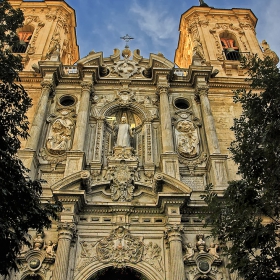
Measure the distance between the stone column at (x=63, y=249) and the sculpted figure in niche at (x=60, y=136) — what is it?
370 cm

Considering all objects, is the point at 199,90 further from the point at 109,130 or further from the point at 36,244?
the point at 36,244

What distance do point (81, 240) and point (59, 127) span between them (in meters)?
5.03

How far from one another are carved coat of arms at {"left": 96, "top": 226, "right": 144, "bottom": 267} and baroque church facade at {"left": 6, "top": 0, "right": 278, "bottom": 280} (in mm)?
29

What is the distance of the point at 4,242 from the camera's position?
694cm

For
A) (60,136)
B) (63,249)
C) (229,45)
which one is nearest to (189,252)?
(63,249)

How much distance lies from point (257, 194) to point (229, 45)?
49.5 ft

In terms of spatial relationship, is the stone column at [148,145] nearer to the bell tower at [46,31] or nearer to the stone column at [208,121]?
the stone column at [208,121]

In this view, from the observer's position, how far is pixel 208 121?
14781mm

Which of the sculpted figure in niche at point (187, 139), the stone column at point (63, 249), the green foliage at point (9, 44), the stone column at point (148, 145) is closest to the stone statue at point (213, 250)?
the stone column at point (148, 145)

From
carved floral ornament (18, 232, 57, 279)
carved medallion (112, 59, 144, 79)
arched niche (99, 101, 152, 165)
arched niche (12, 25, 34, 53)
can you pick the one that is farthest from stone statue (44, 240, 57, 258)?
arched niche (12, 25, 34, 53)

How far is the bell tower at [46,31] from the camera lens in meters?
19.2

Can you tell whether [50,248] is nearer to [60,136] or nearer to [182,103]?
[60,136]

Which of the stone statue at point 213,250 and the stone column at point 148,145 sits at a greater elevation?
the stone column at point 148,145

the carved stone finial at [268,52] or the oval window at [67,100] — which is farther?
the carved stone finial at [268,52]
